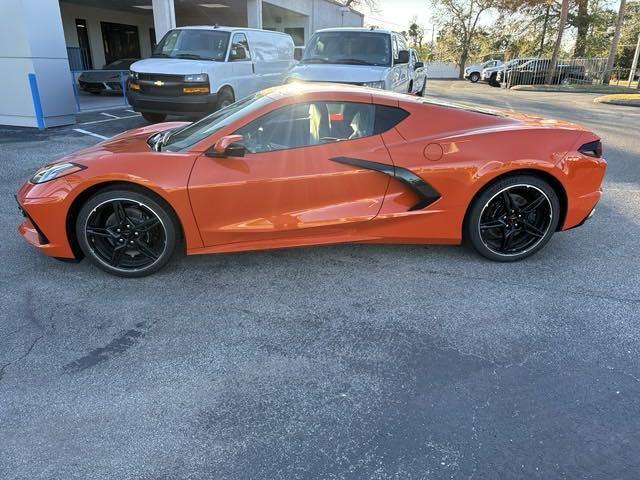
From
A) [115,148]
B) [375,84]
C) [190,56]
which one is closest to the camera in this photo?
[115,148]

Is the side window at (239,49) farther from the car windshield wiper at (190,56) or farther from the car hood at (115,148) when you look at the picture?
the car hood at (115,148)

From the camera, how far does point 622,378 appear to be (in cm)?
267

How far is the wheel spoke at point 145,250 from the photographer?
12.0 feet

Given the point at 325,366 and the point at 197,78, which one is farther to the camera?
the point at 197,78

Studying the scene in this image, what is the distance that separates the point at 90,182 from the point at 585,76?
103 feet

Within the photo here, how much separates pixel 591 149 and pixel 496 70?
2819cm

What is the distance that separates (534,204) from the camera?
3.96m

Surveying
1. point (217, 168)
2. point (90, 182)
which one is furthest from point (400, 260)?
point (90, 182)

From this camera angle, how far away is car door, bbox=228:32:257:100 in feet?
35.0

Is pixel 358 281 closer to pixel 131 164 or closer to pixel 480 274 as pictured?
pixel 480 274

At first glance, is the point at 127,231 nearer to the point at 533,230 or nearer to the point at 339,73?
the point at 533,230

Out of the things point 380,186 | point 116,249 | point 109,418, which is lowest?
point 109,418

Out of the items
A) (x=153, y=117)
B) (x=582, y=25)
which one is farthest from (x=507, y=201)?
(x=582, y=25)

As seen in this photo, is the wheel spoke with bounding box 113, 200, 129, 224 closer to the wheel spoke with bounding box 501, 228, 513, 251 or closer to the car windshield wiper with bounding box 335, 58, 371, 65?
the wheel spoke with bounding box 501, 228, 513, 251
